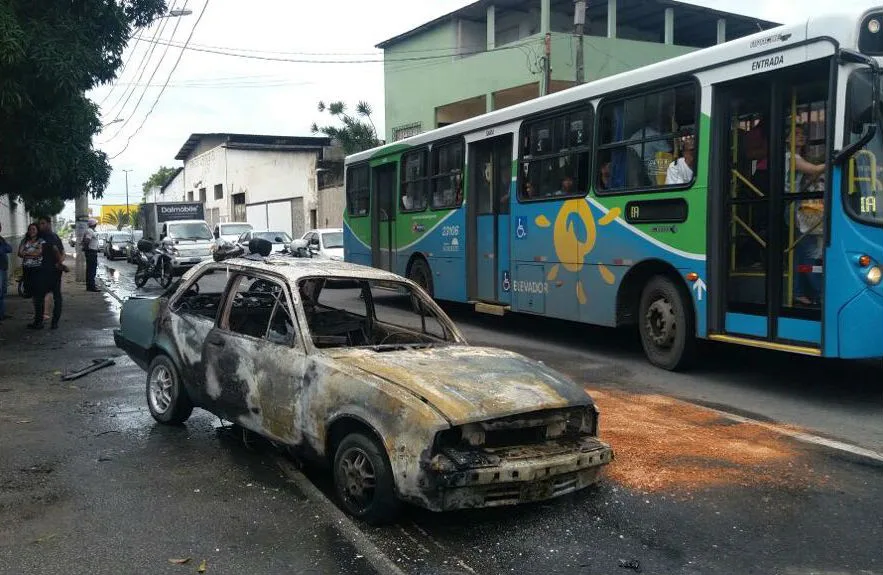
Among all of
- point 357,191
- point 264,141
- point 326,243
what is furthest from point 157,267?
point 264,141

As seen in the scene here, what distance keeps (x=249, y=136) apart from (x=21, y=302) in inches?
1601

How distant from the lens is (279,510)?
4.66 m

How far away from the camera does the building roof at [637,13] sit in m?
28.4

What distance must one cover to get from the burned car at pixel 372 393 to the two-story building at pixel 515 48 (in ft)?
64.3

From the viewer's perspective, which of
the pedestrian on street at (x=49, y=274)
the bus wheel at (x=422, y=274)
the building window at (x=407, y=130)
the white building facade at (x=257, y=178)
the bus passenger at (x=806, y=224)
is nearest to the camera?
the bus passenger at (x=806, y=224)

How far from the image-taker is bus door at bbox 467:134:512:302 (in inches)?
457

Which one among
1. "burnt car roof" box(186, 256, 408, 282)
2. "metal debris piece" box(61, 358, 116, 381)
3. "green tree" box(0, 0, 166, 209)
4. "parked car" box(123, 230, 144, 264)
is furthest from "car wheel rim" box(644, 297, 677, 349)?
"parked car" box(123, 230, 144, 264)

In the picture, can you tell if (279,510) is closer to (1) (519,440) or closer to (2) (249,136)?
(1) (519,440)

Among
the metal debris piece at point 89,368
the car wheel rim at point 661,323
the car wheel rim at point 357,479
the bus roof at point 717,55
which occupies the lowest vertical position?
the metal debris piece at point 89,368

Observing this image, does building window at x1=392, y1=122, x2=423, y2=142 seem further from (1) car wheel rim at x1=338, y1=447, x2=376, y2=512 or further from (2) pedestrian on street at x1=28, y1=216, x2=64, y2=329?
(1) car wheel rim at x1=338, y1=447, x2=376, y2=512

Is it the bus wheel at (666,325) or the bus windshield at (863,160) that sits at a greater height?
the bus windshield at (863,160)

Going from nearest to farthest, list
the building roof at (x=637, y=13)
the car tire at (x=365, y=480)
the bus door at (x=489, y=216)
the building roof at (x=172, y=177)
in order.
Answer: the car tire at (x=365, y=480) < the bus door at (x=489, y=216) < the building roof at (x=637, y=13) < the building roof at (x=172, y=177)

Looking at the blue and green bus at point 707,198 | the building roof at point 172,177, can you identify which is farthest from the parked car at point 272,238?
the building roof at point 172,177

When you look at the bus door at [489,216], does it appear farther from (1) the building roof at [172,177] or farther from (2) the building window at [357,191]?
(1) the building roof at [172,177]
